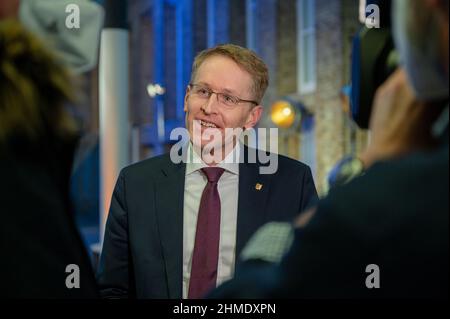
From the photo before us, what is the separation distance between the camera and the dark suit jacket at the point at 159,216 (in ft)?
4.58

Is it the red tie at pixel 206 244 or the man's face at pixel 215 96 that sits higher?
the man's face at pixel 215 96

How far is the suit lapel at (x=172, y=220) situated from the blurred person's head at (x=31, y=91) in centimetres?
71

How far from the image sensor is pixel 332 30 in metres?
6.21

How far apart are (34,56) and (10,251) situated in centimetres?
24

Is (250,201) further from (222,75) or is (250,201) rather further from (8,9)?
(8,9)

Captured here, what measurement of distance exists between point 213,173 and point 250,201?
0.42 ft

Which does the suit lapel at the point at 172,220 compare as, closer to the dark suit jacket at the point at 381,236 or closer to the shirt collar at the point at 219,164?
the shirt collar at the point at 219,164

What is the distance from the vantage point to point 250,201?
4.91ft

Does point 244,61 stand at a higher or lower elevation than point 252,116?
higher

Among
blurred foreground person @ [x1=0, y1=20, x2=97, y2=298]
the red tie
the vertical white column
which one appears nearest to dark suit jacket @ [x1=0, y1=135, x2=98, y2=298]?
blurred foreground person @ [x1=0, y1=20, x2=97, y2=298]
